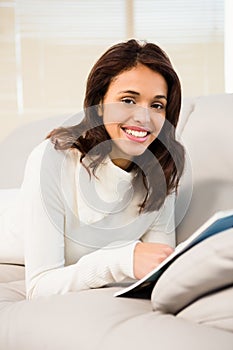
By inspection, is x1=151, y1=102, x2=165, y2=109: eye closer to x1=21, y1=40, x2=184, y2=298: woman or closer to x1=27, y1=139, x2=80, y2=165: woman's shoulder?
x1=21, y1=40, x2=184, y2=298: woman

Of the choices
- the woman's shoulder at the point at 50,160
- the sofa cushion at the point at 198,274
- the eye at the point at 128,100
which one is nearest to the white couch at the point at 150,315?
the sofa cushion at the point at 198,274

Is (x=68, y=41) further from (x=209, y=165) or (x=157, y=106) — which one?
(x=157, y=106)

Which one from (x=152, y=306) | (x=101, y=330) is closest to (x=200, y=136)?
(x=152, y=306)

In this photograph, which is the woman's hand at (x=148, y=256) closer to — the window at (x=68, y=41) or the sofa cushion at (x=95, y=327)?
the sofa cushion at (x=95, y=327)

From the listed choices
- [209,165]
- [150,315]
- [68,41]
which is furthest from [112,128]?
[68,41]

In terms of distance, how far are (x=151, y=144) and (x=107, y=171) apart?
0.44 ft

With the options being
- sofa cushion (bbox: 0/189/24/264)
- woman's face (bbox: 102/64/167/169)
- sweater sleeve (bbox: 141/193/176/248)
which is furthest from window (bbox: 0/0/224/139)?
woman's face (bbox: 102/64/167/169)

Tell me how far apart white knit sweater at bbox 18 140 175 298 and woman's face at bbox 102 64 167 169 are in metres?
0.08

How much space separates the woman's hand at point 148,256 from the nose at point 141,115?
309 millimetres

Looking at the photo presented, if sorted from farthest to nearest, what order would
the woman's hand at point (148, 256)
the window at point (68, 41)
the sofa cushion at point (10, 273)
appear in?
the window at point (68, 41) → the sofa cushion at point (10, 273) → the woman's hand at point (148, 256)

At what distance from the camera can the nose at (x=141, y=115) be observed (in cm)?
170

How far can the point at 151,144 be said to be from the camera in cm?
184

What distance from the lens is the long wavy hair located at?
1.76 meters

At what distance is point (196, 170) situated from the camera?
2010 millimetres
